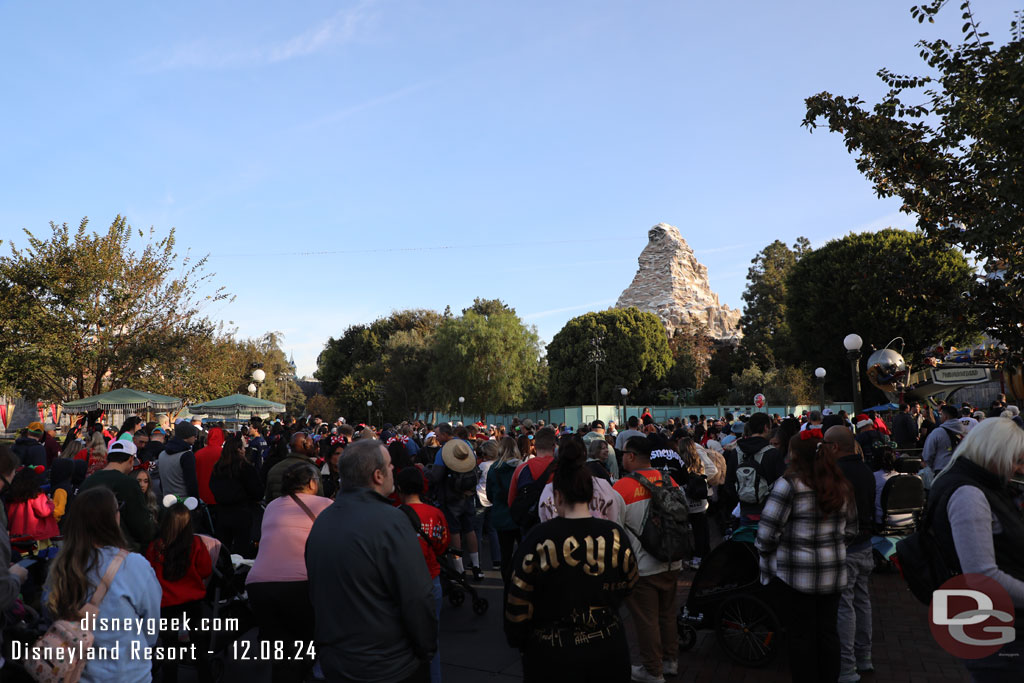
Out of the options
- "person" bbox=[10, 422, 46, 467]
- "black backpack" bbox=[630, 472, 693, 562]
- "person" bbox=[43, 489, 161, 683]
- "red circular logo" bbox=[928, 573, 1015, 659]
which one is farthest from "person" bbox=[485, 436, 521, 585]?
"person" bbox=[10, 422, 46, 467]

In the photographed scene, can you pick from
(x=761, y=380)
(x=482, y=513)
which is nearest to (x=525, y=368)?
(x=761, y=380)

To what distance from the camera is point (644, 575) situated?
16.8 feet

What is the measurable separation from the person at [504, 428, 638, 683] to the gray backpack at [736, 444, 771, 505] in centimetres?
389

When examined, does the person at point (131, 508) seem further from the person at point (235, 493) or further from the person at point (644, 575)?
the person at point (644, 575)

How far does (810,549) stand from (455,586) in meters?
4.42

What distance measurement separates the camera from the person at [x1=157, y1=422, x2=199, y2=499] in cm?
816

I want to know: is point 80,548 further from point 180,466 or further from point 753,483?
point 753,483

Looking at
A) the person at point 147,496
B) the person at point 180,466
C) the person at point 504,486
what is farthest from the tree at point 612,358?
the person at point 147,496

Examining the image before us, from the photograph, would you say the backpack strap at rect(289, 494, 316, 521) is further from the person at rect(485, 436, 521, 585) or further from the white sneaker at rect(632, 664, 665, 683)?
the person at rect(485, 436, 521, 585)

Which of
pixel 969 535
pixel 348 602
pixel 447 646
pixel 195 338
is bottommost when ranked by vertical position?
pixel 447 646

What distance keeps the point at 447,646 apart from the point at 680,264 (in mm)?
105422

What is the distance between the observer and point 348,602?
293cm

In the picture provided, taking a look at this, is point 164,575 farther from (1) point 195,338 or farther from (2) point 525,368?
(2) point 525,368

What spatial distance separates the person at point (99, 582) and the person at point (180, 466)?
5.14 metres
